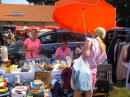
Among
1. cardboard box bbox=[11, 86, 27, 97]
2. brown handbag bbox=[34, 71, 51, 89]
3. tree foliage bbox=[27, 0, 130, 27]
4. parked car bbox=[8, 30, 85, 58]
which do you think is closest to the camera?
cardboard box bbox=[11, 86, 27, 97]

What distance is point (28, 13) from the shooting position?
31.9 m

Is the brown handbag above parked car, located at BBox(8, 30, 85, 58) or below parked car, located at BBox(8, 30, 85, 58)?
below

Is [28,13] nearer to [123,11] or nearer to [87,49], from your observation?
[123,11]

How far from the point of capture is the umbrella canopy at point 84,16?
477 cm

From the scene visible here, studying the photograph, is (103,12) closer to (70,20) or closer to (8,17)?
(70,20)

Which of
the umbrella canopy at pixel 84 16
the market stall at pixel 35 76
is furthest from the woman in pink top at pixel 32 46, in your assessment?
the umbrella canopy at pixel 84 16

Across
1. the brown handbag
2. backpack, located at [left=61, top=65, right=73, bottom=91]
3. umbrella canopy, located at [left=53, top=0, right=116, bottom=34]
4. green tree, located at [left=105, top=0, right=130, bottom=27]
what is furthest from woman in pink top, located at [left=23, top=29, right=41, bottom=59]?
green tree, located at [left=105, top=0, right=130, bottom=27]

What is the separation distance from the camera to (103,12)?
500 cm

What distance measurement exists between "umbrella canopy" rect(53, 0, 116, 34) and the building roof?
24.9 metres

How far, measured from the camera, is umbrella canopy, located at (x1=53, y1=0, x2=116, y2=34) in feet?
15.6

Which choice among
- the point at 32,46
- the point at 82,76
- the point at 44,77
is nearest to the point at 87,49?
the point at 82,76

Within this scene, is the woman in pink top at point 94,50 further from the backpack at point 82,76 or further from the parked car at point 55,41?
the parked car at point 55,41

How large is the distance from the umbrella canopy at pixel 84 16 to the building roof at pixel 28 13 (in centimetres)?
2486

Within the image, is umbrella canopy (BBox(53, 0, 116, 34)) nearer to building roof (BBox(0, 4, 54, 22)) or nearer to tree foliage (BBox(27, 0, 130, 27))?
building roof (BBox(0, 4, 54, 22))
